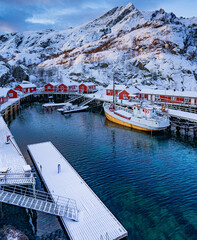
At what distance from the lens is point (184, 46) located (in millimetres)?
110750

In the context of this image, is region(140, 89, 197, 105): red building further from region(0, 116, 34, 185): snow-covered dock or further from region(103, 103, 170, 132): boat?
region(0, 116, 34, 185): snow-covered dock

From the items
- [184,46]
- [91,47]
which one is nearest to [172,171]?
[184,46]

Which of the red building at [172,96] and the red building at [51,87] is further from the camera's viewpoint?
the red building at [51,87]

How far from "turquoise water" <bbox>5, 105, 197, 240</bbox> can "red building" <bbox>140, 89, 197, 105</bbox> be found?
18512mm

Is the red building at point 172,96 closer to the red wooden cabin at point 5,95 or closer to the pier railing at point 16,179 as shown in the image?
the red wooden cabin at point 5,95

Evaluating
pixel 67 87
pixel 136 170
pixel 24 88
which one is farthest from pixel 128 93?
pixel 24 88

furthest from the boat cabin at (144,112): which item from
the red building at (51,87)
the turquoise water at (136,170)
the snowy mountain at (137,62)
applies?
the red building at (51,87)

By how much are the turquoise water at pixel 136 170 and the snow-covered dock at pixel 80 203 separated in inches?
69.8

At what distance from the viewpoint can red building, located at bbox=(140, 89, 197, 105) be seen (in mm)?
52094

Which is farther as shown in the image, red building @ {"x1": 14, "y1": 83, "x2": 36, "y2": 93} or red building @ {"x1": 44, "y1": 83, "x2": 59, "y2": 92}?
red building @ {"x1": 44, "y1": 83, "x2": 59, "y2": 92}

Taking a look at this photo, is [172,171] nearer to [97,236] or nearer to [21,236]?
[97,236]

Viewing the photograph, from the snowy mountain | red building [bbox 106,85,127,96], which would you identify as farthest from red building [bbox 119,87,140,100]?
the snowy mountain

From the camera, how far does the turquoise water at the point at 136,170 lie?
16.7m

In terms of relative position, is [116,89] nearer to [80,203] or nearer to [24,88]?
[24,88]
